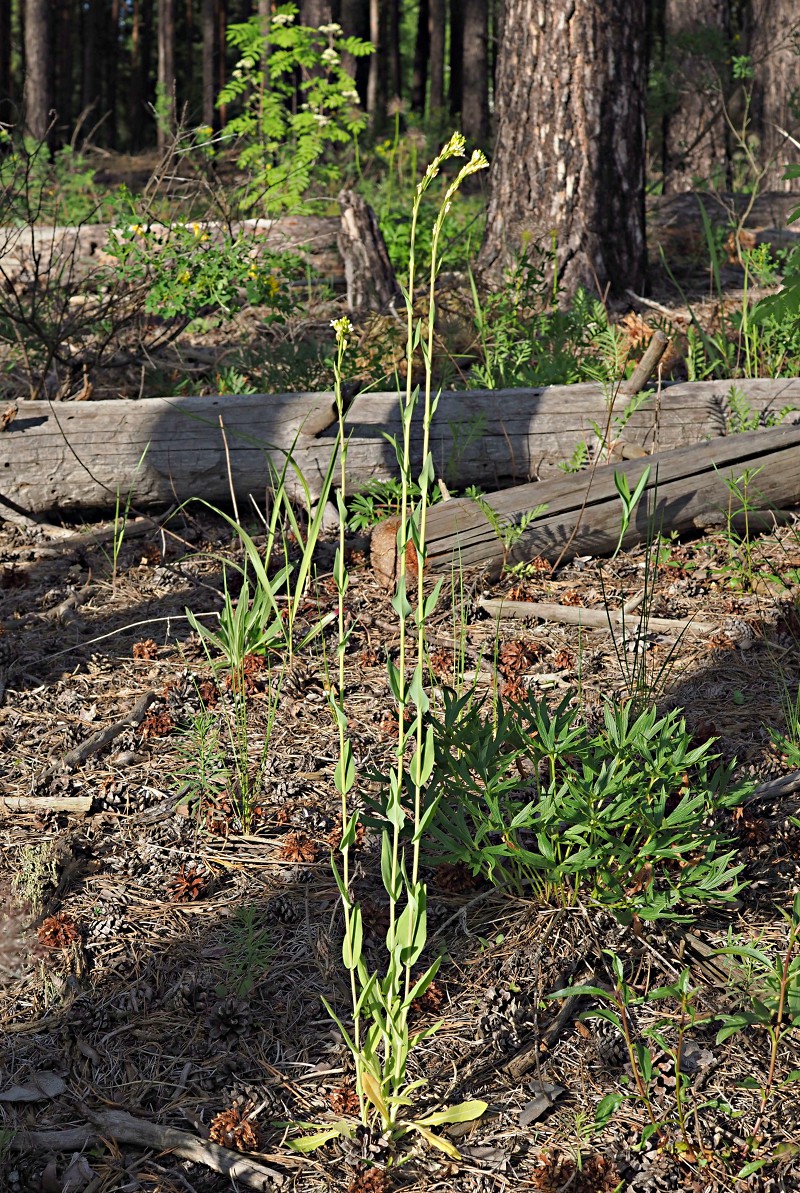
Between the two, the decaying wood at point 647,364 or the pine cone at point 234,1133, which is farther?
the decaying wood at point 647,364

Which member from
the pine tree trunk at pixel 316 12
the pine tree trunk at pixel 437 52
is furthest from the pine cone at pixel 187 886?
the pine tree trunk at pixel 437 52

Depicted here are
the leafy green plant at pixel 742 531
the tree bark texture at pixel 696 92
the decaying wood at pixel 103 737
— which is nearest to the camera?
the decaying wood at pixel 103 737

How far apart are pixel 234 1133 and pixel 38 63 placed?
55.6 feet

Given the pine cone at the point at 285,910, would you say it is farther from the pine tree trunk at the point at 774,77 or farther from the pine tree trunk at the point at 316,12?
the pine tree trunk at the point at 316,12

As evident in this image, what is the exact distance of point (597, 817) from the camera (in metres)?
2.14

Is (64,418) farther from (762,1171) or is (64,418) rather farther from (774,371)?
(762,1171)

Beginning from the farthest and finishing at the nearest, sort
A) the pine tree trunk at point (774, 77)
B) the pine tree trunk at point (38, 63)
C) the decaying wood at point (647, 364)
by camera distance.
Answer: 1. the pine tree trunk at point (38, 63)
2. the pine tree trunk at point (774, 77)
3. the decaying wood at point (647, 364)

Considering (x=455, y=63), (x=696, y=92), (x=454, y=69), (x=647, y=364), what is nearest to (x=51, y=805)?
(x=647, y=364)

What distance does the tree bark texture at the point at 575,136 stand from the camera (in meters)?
5.80

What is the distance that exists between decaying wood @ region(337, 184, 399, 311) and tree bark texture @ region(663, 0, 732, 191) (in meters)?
2.81

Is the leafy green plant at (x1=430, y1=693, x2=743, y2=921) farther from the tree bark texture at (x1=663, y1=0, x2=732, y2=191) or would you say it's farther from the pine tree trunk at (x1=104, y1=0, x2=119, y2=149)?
the pine tree trunk at (x1=104, y1=0, x2=119, y2=149)

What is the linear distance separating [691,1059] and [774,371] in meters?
3.66

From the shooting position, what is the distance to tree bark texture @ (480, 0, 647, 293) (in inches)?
229

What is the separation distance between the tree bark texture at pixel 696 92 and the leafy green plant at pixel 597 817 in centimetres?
643
